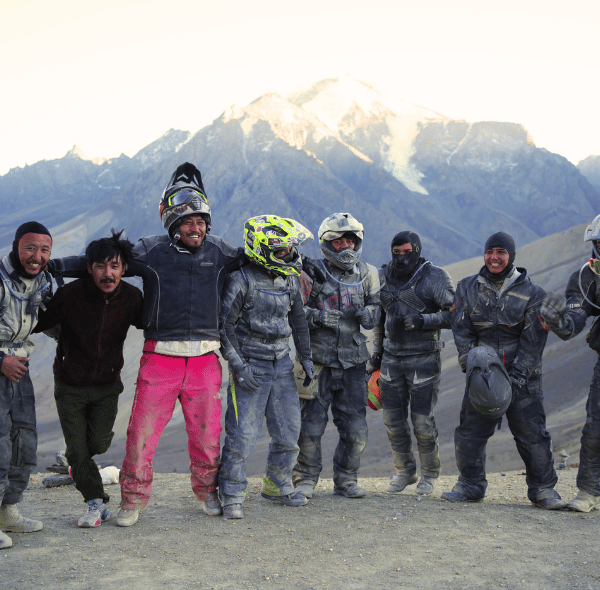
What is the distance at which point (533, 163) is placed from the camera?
108m

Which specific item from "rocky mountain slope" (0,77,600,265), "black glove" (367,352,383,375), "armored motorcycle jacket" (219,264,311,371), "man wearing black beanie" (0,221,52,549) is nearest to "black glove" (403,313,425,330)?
"black glove" (367,352,383,375)

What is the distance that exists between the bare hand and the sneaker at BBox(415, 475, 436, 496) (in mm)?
3754

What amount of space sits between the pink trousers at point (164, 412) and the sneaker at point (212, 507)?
10.2 inches

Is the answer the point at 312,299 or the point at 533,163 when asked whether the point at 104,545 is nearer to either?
the point at 312,299

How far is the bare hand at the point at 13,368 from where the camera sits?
4.66 m

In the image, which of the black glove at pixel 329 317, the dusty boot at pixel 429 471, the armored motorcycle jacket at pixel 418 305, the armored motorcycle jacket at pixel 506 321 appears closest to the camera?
the armored motorcycle jacket at pixel 506 321

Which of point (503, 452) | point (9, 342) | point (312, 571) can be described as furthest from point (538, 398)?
point (503, 452)

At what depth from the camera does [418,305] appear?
652cm

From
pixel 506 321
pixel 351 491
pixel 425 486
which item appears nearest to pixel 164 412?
pixel 351 491

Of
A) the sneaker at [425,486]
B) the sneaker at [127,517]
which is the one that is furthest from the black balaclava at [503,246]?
the sneaker at [127,517]

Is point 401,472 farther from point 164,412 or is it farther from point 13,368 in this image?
point 13,368

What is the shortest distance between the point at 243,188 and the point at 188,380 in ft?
254

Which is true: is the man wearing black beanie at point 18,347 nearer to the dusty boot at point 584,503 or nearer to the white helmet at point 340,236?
the white helmet at point 340,236

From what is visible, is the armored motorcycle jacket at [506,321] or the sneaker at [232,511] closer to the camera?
the sneaker at [232,511]
